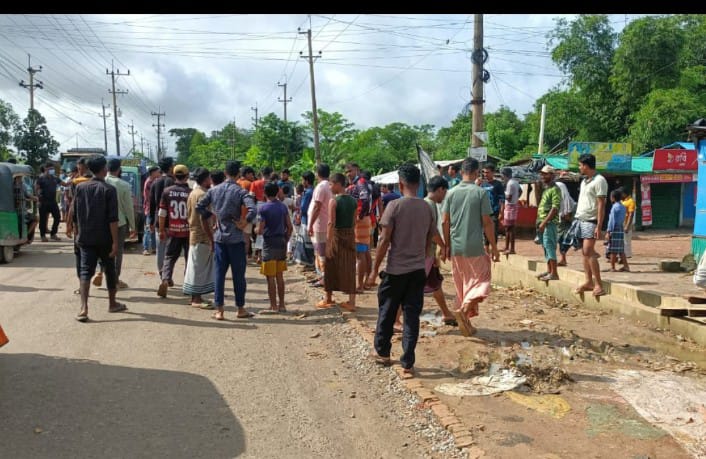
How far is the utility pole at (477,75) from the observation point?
13453 millimetres

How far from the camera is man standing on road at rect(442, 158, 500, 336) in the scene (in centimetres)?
620

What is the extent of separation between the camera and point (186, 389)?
15.4 ft

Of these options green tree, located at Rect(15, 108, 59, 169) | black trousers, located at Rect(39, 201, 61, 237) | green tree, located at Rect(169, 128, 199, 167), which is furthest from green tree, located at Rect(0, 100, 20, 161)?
green tree, located at Rect(169, 128, 199, 167)

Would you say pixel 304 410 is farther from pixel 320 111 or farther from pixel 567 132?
pixel 320 111

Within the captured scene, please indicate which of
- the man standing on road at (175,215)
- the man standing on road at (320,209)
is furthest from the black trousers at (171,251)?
the man standing on road at (320,209)

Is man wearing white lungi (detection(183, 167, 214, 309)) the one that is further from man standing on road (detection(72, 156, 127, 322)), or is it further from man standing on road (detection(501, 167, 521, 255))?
man standing on road (detection(501, 167, 521, 255))

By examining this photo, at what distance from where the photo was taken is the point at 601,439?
12.8ft

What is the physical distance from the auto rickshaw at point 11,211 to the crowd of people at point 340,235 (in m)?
2.63

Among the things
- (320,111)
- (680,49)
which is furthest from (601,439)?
(320,111)

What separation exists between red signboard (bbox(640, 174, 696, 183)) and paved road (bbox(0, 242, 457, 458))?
2032 cm

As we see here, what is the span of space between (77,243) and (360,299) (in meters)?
4.01

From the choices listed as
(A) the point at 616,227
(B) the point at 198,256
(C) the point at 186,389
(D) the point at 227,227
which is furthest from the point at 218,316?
(A) the point at 616,227

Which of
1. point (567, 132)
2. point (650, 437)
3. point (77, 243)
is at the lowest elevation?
point (650, 437)

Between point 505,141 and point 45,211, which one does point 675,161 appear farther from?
point 45,211
